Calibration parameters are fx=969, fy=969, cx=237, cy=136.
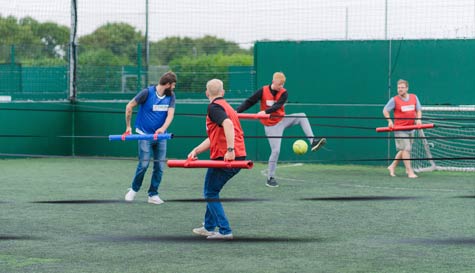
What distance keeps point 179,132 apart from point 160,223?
10.4m

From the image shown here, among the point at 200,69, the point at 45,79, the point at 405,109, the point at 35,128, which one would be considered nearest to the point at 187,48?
the point at 200,69

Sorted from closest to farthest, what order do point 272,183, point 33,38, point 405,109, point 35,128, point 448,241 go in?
point 448,241, point 272,183, point 405,109, point 35,128, point 33,38

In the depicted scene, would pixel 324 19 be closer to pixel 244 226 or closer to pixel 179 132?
pixel 179 132

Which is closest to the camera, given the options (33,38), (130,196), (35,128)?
(130,196)

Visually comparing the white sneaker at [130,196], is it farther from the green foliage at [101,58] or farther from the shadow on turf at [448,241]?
the green foliage at [101,58]

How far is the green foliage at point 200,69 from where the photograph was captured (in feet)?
75.0

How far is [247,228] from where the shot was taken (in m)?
10.8

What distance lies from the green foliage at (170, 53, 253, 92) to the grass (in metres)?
6.35

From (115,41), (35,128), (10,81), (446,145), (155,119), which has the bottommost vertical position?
(446,145)

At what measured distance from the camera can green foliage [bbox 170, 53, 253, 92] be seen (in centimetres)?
2288

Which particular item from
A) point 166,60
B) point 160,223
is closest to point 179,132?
point 166,60

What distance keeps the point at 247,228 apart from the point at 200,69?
12511 millimetres

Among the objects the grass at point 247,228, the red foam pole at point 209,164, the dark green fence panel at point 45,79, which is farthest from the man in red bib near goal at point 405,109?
the red foam pole at point 209,164

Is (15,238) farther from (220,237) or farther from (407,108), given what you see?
(407,108)
